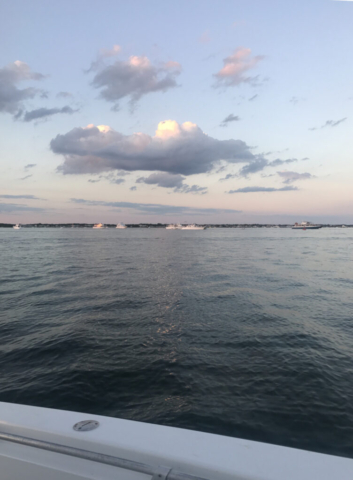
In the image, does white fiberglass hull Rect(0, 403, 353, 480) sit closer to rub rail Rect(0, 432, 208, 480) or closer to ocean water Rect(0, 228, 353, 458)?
rub rail Rect(0, 432, 208, 480)

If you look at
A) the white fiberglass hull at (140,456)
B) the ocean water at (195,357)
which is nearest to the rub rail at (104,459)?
the white fiberglass hull at (140,456)

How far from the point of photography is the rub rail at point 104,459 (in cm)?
251

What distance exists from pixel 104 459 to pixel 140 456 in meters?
0.39

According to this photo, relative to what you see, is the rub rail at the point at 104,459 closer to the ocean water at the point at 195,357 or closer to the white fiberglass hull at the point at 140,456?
the white fiberglass hull at the point at 140,456

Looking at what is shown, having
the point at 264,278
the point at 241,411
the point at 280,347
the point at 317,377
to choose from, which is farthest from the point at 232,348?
the point at 264,278

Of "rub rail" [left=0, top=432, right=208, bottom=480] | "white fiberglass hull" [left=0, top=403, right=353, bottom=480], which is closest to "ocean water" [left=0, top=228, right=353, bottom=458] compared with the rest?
"white fiberglass hull" [left=0, top=403, right=353, bottom=480]

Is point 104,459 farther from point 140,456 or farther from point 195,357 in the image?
point 195,357

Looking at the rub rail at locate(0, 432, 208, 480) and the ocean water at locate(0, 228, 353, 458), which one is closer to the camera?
the rub rail at locate(0, 432, 208, 480)

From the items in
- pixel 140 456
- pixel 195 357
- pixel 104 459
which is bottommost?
pixel 195 357

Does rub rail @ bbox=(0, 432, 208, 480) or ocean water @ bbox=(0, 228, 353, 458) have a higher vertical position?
rub rail @ bbox=(0, 432, 208, 480)

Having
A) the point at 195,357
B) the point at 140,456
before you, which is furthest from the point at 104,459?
the point at 195,357

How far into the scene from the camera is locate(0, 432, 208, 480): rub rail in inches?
98.9

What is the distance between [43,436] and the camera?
127 inches

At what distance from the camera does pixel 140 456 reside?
294 centimetres
